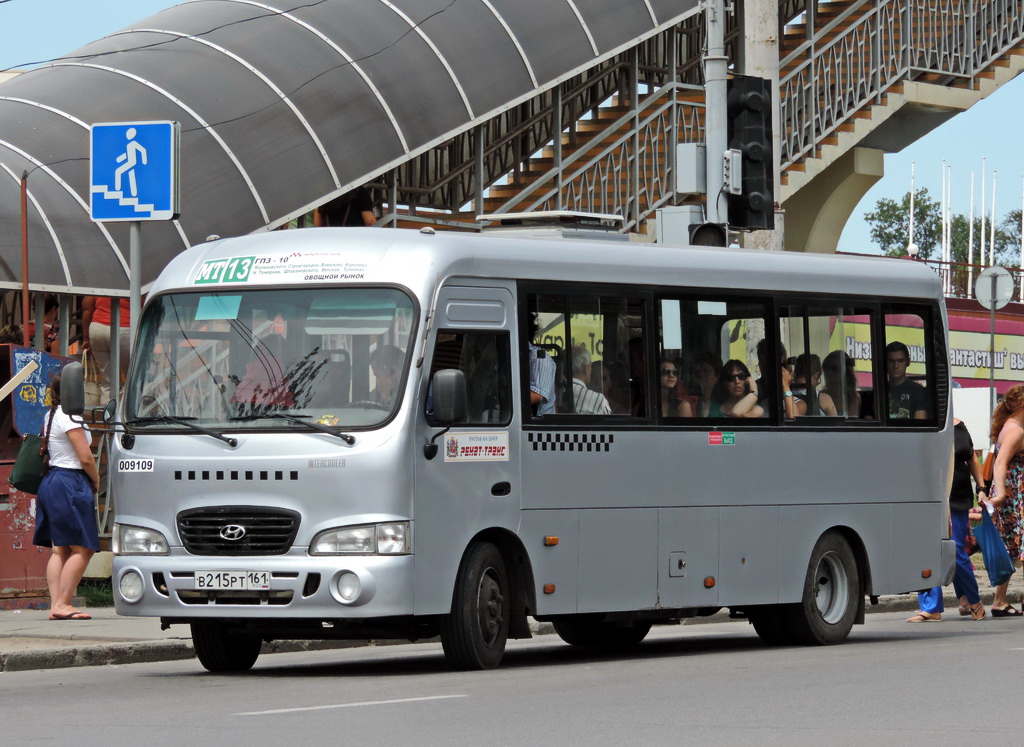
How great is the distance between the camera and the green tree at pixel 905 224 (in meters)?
132

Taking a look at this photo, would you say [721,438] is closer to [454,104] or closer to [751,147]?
[751,147]

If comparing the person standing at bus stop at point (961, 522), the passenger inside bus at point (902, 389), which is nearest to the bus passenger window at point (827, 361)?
the passenger inside bus at point (902, 389)

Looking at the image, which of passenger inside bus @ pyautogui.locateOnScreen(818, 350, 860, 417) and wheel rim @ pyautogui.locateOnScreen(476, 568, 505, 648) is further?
passenger inside bus @ pyautogui.locateOnScreen(818, 350, 860, 417)

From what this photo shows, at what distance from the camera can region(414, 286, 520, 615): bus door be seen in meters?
11.7

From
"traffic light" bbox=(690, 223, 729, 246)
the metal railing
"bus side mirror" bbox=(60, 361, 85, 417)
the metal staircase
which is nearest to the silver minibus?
"bus side mirror" bbox=(60, 361, 85, 417)

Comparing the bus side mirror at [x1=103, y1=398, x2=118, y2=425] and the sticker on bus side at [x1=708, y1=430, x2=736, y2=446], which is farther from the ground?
the bus side mirror at [x1=103, y1=398, x2=118, y2=425]

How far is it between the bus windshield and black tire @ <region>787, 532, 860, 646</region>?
159 inches

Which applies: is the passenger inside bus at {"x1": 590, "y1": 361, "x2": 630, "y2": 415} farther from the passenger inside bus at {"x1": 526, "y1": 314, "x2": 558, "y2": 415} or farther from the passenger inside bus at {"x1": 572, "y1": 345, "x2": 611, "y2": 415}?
the passenger inside bus at {"x1": 526, "y1": 314, "x2": 558, "y2": 415}

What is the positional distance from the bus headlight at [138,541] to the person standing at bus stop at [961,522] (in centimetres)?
721

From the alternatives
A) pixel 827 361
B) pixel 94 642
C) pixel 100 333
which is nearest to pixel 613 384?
pixel 827 361

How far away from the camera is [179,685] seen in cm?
1170

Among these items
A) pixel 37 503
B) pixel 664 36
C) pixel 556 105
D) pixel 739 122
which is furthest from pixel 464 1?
pixel 37 503

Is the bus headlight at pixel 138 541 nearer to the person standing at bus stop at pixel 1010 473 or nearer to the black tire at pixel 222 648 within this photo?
the black tire at pixel 222 648

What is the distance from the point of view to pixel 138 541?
39.8 ft
